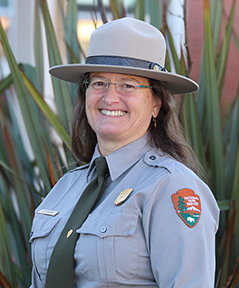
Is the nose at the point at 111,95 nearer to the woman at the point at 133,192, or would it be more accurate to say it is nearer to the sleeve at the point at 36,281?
the woman at the point at 133,192

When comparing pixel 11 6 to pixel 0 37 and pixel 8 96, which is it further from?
pixel 0 37

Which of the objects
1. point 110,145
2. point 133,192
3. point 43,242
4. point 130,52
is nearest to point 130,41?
point 130,52

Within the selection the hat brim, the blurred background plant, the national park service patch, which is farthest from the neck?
the blurred background plant

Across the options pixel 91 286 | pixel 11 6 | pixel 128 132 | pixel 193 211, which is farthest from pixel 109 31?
pixel 11 6

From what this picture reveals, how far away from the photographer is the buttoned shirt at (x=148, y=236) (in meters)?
1.18

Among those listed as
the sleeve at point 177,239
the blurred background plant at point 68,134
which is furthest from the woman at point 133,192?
the blurred background plant at point 68,134

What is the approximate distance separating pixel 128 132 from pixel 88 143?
16.9 inches

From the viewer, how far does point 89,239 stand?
51.1 inches

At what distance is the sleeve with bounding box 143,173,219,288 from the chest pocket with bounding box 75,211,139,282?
0.05m

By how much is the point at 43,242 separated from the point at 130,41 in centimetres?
76

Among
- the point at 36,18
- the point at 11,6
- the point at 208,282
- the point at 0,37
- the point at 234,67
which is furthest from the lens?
the point at 234,67

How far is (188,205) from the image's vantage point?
4.01 ft

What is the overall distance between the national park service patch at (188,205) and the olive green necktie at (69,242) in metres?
0.30

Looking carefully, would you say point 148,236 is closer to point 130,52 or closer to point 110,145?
point 110,145
